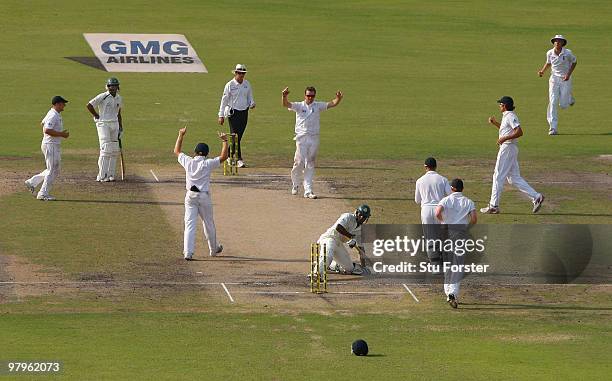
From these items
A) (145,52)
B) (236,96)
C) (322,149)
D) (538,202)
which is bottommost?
(538,202)

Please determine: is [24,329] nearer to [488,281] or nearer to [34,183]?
[488,281]

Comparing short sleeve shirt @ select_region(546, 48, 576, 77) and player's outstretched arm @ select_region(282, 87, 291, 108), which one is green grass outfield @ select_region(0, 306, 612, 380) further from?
short sleeve shirt @ select_region(546, 48, 576, 77)

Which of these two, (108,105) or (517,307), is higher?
(108,105)

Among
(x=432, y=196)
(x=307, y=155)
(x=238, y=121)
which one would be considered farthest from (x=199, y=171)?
(x=238, y=121)

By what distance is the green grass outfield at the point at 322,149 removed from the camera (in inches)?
748

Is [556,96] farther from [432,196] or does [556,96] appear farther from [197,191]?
[197,191]

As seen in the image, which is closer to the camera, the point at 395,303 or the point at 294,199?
the point at 395,303

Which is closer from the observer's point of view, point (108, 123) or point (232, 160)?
point (108, 123)

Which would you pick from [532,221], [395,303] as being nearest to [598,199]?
[532,221]

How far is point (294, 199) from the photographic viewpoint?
96.9 ft

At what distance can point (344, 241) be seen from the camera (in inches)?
935

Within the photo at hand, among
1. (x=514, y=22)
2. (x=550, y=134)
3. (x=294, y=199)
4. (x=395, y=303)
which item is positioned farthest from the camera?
(x=514, y=22)

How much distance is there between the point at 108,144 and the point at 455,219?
436 inches

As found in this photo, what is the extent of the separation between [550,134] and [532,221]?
10.9m
